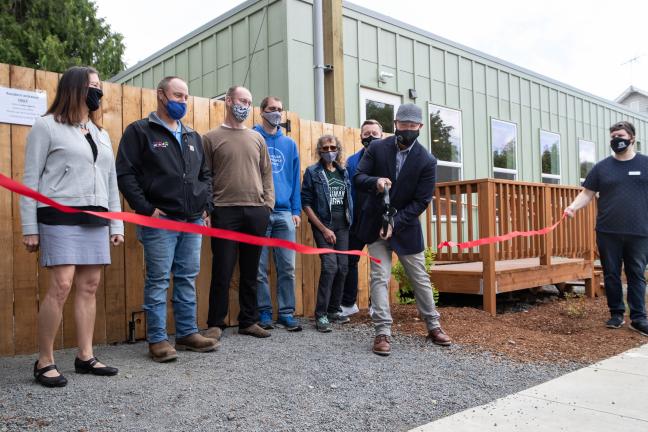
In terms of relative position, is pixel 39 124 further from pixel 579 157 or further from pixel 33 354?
pixel 579 157

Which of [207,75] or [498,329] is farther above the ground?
[207,75]

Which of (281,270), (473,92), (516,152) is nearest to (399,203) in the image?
(281,270)

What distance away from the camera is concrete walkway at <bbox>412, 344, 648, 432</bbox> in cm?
276

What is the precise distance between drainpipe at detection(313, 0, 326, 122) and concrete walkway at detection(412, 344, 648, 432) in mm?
3932

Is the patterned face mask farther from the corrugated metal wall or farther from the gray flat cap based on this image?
the corrugated metal wall

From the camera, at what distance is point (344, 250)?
514 centimetres

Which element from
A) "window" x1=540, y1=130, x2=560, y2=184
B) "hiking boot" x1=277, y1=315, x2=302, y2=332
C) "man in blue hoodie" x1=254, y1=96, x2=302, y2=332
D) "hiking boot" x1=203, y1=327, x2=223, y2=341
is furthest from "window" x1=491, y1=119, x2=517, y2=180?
"hiking boot" x1=203, y1=327, x2=223, y2=341

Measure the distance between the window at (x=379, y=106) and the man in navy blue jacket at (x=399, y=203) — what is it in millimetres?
4061

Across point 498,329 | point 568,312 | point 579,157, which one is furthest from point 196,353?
point 579,157

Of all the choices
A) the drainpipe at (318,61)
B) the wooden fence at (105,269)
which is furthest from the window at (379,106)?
the wooden fence at (105,269)

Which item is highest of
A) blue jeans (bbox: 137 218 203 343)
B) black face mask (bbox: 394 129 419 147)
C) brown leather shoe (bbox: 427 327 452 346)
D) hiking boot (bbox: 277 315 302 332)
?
black face mask (bbox: 394 129 419 147)

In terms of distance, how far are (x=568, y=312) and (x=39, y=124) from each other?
18.1ft

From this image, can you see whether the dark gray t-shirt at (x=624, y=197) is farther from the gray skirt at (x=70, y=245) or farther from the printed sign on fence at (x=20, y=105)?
the printed sign on fence at (x=20, y=105)

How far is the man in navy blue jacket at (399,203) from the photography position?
14.2 ft
